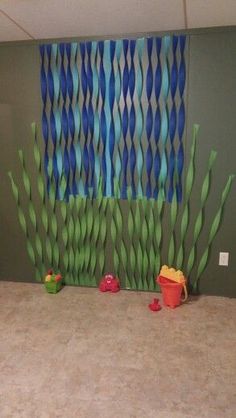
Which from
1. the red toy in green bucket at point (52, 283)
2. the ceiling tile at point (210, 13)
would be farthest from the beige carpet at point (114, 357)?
the ceiling tile at point (210, 13)

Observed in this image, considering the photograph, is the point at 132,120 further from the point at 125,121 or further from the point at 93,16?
the point at 93,16

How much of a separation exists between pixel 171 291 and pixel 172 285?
0.05m

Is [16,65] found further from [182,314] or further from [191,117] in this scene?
[182,314]

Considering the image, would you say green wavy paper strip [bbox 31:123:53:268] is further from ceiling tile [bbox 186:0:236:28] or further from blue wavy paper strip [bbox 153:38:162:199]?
ceiling tile [bbox 186:0:236:28]

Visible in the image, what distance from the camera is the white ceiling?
1.72 meters

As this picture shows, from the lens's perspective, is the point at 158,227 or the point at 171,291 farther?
the point at 158,227

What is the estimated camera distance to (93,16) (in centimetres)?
189

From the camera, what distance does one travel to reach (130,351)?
1.92m

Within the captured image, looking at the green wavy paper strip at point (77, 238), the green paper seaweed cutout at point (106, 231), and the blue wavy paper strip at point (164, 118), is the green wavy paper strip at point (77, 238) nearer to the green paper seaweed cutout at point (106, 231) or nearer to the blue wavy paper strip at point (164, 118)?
the green paper seaweed cutout at point (106, 231)

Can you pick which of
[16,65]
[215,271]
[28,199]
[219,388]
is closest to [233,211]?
[215,271]

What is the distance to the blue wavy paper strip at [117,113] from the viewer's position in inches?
87.4

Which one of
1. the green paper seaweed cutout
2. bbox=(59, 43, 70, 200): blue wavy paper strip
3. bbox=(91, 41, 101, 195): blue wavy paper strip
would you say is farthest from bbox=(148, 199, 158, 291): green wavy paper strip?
bbox=(59, 43, 70, 200): blue wavy paper strip

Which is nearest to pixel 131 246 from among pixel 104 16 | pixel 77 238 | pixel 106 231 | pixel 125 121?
pixel 106 231

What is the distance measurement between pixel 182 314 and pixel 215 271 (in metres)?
0.42
